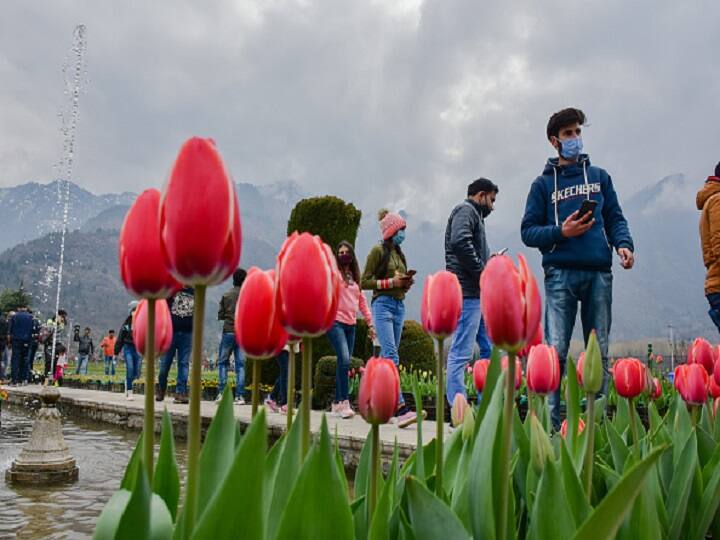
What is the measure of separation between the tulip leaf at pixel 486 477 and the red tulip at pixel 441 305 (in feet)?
0.77

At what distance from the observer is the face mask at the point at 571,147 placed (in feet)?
13.8

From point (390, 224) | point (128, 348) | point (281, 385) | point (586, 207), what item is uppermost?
point (390, 224)

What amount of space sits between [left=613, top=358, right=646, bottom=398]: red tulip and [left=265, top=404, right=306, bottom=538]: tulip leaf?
4.79 ft

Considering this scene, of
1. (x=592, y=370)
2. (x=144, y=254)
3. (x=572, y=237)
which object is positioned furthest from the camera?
(x=572, y=237)

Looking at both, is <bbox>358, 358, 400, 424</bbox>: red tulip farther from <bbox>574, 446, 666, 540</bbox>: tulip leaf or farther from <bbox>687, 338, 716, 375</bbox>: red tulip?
<bbox>687, 338, 716, 375</bbox>: red tulip

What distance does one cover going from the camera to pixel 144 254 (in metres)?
0.90

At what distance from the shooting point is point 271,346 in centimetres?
112

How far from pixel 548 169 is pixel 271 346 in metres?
3.63

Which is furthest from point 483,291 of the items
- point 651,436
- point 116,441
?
point 116,441

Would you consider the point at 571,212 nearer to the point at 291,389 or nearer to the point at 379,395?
the point at 379,395

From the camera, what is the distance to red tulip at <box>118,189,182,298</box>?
2.94ft

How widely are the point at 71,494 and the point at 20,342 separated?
12095mm

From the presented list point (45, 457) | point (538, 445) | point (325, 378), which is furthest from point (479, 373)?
point (325, 378)

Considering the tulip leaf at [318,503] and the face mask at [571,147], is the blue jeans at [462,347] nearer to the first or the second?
the face mask at [571,147]
